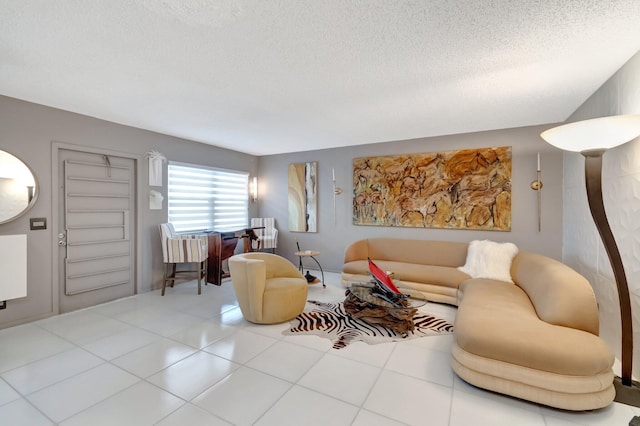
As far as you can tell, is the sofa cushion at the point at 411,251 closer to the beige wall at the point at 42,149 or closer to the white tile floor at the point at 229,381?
the white tile floor at the point at 229,381

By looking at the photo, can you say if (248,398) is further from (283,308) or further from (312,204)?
(312,204)

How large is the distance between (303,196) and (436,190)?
2.66 meters

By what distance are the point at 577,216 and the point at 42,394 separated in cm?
549

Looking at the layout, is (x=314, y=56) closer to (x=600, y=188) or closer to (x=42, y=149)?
(x=600, y=188)

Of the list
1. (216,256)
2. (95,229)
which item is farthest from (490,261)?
(95,229)

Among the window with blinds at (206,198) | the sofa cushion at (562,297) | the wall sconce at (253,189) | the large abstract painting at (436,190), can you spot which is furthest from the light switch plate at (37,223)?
the sofa cushion at (562,297)

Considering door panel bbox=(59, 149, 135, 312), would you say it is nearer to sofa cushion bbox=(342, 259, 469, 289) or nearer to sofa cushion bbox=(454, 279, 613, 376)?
sofa cushion bbox=(342, 259, 469, 289)

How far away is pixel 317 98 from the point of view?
3078mm

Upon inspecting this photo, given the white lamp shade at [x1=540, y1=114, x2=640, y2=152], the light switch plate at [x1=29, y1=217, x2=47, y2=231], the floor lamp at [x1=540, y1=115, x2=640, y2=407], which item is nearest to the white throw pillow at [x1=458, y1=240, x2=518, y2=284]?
the floor lamp at [x1=540, y1=115, x2=640, y2=407]

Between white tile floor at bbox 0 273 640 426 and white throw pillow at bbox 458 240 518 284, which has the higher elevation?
white throw pillow at bbox 458 240 518 284

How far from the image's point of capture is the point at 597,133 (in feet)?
6.07

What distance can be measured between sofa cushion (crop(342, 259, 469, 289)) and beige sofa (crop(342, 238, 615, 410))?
0.63 m

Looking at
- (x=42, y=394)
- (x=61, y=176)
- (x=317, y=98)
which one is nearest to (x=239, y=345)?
(x=42, y=394)

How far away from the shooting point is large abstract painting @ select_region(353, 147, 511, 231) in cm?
429
